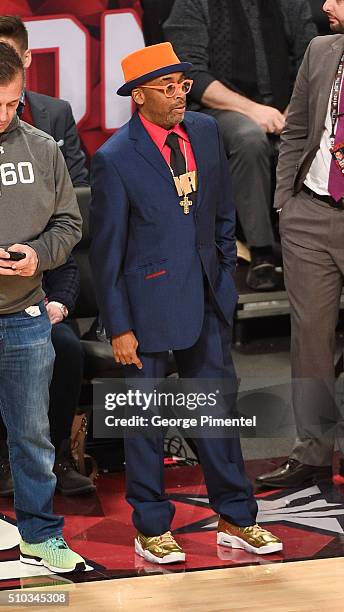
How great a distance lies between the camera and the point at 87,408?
5250 millimetres

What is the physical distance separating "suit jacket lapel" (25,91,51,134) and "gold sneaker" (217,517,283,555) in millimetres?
1774

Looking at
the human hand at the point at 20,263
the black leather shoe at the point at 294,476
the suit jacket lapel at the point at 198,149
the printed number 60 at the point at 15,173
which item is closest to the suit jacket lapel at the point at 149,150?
the suit jacket lapel at the point at 198,149

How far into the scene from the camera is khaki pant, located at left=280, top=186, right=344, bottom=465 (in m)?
4.83

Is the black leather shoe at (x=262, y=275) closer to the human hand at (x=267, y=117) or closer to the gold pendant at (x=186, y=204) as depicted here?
the human hand at (x=267, y=117)

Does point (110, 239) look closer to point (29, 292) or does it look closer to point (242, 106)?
point (29, 292)

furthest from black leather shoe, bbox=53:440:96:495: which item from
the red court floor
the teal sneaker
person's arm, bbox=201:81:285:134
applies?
person's arm, bbox=201:81:285:134

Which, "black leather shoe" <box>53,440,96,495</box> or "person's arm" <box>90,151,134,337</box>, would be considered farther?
"black leather shoe" <box>53,440,96,495</box>

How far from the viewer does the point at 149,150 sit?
4.18m

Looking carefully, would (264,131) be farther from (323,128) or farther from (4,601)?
(4,601)

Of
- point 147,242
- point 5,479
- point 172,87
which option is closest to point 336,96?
point 172,87

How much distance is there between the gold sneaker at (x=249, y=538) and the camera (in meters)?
4.27

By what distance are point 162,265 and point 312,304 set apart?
0.89 meters

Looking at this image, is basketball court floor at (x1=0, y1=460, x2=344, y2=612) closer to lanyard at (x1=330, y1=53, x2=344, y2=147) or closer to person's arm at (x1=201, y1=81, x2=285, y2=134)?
lanyard at (x1=330, y1=53, x2=344, y2=147)

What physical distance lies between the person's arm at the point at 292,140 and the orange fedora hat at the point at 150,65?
0.87 meters
